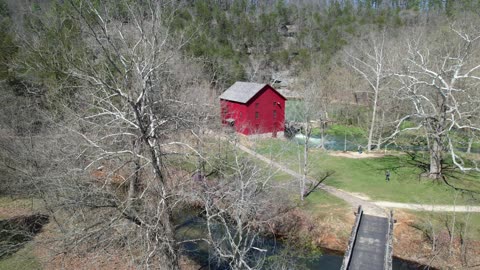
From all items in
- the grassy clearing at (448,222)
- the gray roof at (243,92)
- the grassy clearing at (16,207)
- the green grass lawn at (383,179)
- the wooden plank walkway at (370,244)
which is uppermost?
the gray roof at (243,92)

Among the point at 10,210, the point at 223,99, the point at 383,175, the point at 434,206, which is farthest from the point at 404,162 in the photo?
the point at 10,210

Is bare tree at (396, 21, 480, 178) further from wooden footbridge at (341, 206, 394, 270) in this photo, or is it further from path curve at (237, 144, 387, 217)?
wooden footbridge at (341, 206, 394, 270)

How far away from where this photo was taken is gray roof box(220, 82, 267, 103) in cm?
3872

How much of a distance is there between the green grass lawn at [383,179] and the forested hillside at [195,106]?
932 millimetres

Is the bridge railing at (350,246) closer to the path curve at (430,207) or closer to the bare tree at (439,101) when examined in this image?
the path curve at (430,207)

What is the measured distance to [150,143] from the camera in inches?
354

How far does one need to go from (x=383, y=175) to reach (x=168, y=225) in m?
21.7

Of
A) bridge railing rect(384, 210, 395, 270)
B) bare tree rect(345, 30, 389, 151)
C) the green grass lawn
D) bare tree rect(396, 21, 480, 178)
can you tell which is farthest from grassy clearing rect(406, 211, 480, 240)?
bare tree rect(345, 30, 389, 151)

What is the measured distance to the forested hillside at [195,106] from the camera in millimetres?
10188

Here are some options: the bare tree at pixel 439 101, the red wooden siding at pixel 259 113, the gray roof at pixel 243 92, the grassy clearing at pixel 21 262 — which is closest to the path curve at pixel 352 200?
the bare tree at pixel 439 101

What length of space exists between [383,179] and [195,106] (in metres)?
14.6

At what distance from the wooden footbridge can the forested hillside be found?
330 centimetres

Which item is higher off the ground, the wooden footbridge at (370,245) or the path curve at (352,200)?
the wooden footbridge at (370,245)

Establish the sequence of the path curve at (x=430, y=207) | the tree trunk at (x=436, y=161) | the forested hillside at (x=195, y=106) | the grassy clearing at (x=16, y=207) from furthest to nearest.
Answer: the tree trunk at (x=436, y=161) < the path curve at (x=430, y=207) < the grassy clearing at (x=16, y=207) < the forested hillside at (x=195, y=106)
